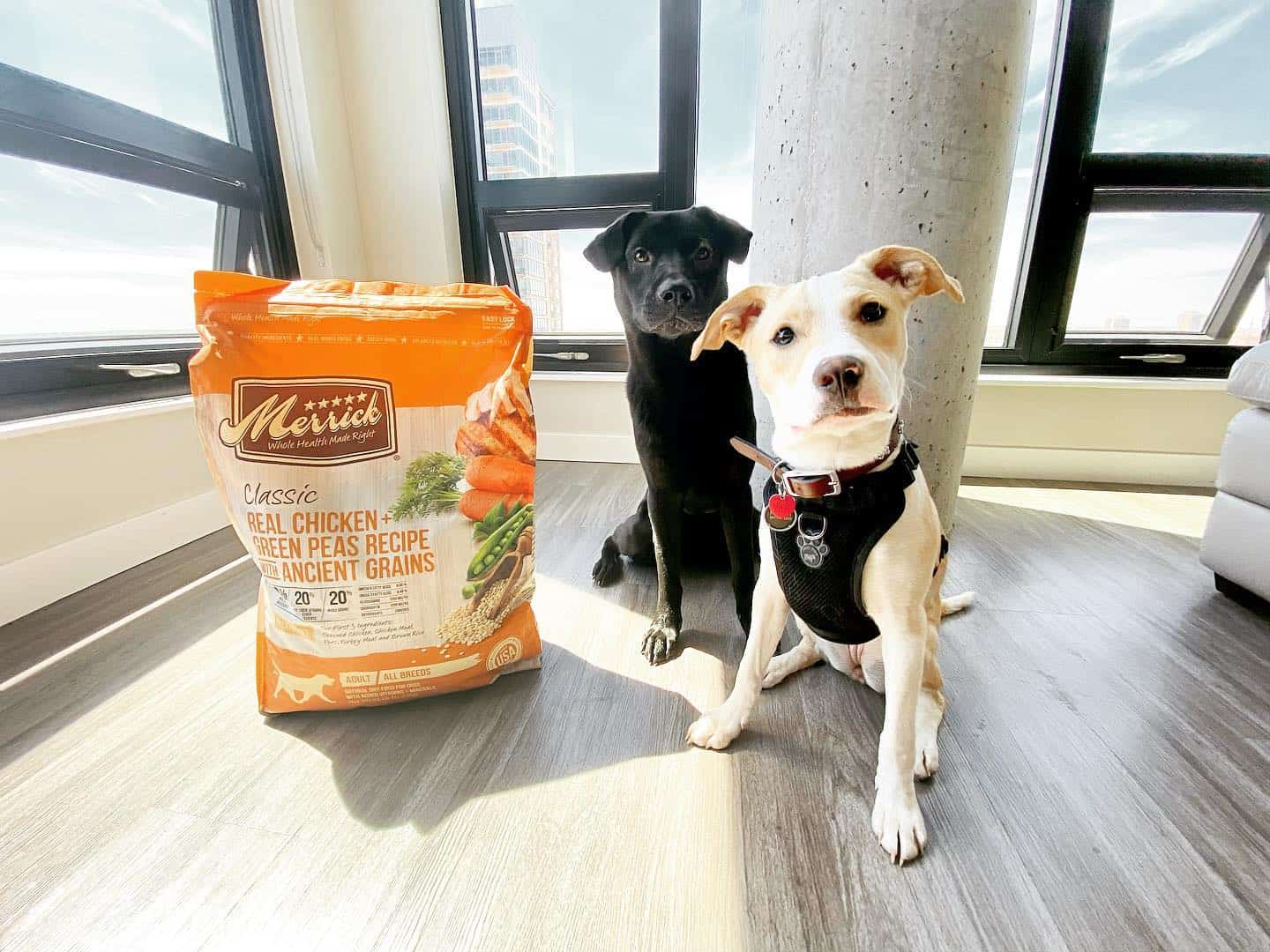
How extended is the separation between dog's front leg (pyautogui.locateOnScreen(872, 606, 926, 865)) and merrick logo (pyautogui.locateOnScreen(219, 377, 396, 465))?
2.88 feet

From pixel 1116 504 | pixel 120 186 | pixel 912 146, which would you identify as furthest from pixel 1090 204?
pixel 120 186

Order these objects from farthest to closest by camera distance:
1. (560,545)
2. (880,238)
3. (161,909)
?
1. (560,545)
2. (880,238)
3. (161,909)

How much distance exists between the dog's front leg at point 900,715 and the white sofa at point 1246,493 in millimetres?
1214

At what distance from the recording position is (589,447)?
2.92 m

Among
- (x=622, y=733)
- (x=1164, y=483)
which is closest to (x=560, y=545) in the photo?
(x=622, y=733)

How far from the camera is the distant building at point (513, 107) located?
2.67m

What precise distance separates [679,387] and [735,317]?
293mm

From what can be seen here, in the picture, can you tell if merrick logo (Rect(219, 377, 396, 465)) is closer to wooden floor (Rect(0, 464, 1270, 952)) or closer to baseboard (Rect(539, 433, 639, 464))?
wooden floor (Rect(0, 464, 1270, 952))

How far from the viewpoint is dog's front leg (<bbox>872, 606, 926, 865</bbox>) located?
759mm

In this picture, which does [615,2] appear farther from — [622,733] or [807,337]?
[622,733]

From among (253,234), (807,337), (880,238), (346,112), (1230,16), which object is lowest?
→ (807,337)

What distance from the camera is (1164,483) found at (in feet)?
8.19

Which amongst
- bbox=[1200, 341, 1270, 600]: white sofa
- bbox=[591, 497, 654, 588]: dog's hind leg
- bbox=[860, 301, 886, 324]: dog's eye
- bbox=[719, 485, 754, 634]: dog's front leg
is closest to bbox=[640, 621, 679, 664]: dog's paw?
bbox=[719, 485, 754, 634]: dog's front leg

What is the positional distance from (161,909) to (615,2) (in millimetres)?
3419
